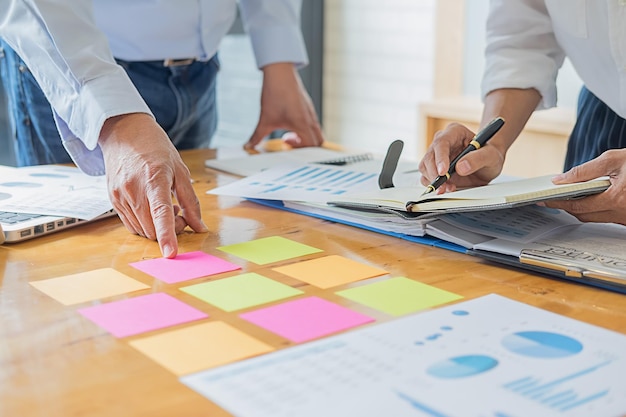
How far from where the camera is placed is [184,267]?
100 centimetres

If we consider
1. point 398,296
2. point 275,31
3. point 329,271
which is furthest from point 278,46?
point 398,296

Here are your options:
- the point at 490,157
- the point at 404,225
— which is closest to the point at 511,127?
the point at 490,157

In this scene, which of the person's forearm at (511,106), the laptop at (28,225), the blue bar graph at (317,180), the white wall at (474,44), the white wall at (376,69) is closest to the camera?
the laptop at (28,225)

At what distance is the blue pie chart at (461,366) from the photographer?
2.23 ft

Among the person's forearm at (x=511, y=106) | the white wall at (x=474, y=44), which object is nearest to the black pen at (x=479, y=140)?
the person's forearm at (x=511, y=106)

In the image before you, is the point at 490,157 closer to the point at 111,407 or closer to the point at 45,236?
the point at 45,236

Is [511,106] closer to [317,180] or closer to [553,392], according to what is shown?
[317,180]

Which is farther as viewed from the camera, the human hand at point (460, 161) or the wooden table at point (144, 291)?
the human hand at point (460, 161)

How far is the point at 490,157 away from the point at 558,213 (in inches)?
6.7

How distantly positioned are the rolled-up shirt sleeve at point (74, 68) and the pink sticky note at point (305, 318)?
0.53 meters

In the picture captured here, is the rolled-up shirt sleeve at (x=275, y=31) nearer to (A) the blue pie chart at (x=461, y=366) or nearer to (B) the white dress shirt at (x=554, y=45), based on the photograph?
(B) the white dress shirt at (x=554, y=45)

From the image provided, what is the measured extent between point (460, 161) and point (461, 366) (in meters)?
0.60

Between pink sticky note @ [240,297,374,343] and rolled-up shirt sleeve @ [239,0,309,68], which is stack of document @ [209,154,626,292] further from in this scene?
rolled-up shirt sleeve @ [239,0,309,68]

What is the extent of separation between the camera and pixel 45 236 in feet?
3.80
